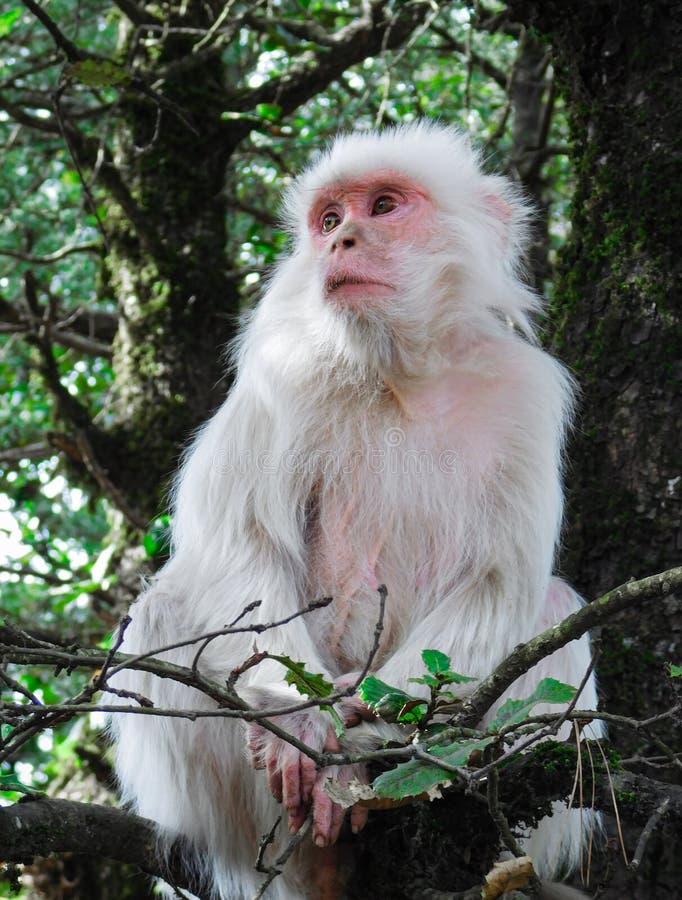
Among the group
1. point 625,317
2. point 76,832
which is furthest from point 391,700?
point 625,317

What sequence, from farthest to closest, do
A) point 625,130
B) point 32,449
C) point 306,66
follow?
1. point 32,449
2. point 306,66
3. point 625,130

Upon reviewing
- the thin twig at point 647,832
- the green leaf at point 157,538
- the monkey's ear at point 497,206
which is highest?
the monkey's ear at point 497,206

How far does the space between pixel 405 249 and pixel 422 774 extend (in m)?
2.01

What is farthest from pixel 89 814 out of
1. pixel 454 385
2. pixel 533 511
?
pixel 454 385

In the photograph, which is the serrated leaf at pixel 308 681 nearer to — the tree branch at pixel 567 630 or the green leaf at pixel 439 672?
the green leaf at pixel 439 672

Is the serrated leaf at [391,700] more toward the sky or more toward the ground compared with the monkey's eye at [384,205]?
more toward the ground

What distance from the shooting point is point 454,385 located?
3598 mm

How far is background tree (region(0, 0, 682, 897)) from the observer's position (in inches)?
144

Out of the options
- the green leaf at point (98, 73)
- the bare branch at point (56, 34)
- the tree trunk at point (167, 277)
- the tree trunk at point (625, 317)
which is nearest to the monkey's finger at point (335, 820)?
the tree trunk at point (625, 317)

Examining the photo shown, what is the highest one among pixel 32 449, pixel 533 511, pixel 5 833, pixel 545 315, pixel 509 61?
pixel 509 61

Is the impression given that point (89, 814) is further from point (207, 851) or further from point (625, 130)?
point (625, 130)

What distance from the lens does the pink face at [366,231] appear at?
11.8 ft

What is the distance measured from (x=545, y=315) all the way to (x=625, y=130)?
0.72m

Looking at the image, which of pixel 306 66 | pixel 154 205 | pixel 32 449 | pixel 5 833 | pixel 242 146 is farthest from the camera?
pixel 242 146
